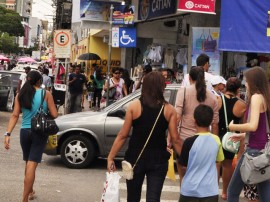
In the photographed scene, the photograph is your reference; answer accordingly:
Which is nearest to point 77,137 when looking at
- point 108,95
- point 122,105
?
point 122,105

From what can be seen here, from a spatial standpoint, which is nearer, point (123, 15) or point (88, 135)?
point (88, 135)

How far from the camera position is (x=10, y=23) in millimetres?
116750

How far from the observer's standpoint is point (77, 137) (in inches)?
374

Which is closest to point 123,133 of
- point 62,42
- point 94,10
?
point 62,42

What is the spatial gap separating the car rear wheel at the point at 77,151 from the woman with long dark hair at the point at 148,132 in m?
4.34

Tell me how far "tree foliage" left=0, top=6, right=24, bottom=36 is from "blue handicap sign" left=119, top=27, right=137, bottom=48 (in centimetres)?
9676

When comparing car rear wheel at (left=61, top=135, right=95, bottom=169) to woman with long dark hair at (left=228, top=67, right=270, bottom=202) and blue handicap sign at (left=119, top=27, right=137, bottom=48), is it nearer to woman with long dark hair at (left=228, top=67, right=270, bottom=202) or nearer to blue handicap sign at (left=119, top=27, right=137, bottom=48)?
woman with long dark hair at (left=228, top=67, right=270, bottom=202)

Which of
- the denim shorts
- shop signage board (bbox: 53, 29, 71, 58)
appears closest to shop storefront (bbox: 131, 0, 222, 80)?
shop signage board (bbox: 53, 29, 71, 58)

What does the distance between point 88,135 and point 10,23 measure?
11173 centimetres

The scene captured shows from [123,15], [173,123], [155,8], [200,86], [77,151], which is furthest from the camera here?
[123,15]

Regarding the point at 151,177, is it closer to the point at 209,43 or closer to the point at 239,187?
the point at 239,187

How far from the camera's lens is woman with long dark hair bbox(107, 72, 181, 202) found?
5.07 meters

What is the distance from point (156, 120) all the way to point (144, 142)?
237 millimetres

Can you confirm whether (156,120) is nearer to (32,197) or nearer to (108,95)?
(32,197)
